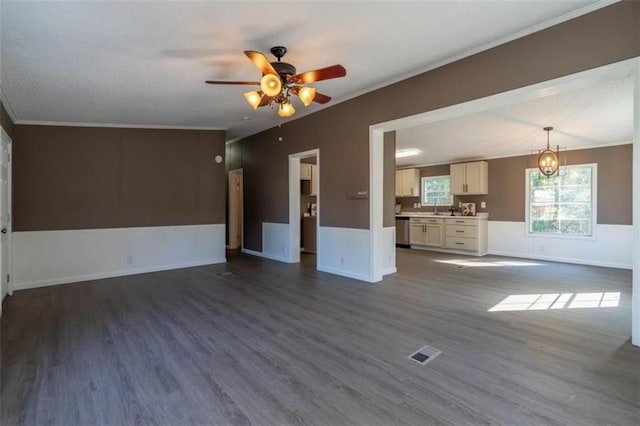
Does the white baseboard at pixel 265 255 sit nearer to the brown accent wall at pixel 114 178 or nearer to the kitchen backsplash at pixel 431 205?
the brown accent wall at pixel 114 178

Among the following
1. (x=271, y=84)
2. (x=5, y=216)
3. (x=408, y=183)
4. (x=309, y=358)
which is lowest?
(x=309, y=358)

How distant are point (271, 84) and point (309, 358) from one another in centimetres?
237

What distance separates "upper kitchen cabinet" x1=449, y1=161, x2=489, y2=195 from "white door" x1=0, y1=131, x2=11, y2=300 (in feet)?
28.8

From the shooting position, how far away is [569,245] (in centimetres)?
669

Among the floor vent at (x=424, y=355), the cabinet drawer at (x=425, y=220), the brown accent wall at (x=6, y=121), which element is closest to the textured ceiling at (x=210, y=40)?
the brown accent wall at (x=6, y=121)

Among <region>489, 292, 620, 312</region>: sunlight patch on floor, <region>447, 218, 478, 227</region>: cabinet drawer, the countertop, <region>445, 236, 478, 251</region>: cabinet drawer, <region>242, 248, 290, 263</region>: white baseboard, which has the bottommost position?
<region>489, 292, 620, 312</region>: sunlight patch on floor

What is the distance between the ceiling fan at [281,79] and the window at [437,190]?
6435 millimetres

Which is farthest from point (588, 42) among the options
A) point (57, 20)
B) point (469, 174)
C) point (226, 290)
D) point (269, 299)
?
point (469, 174)

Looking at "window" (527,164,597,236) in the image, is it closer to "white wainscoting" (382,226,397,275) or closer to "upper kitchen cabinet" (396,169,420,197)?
"upper kitchen cabinet" (396,169,420,197)

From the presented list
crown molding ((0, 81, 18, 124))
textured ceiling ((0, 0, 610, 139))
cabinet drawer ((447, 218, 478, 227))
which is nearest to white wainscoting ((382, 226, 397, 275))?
textured ceiling ((0, 0, 610, 139))

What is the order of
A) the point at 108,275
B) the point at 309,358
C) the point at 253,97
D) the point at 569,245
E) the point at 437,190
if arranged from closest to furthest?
the point at 309,358 → the point at 253,97 → the point at 108,275 → the point at 569,245 → the point at 437,190

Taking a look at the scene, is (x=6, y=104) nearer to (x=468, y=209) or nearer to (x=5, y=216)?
(x=5, y=216)

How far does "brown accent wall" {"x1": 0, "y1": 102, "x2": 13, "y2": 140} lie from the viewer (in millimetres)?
4122

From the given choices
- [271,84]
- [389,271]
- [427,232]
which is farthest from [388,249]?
[427,232]
